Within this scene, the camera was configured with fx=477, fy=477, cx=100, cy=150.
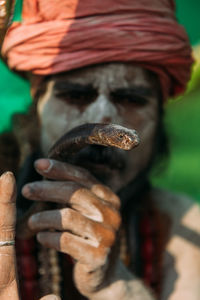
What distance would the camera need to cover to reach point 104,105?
4.94ft

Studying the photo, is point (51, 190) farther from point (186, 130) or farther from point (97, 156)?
point (186, 130)

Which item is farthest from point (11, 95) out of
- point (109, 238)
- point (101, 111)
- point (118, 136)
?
point (118, 136)

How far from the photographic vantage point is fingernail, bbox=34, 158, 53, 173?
3.93ft

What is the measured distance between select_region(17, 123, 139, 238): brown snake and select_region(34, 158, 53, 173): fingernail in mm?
38

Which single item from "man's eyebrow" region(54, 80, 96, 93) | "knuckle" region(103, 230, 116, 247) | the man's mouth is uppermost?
"man's eyebrow" region(54, 80, 96, 93)

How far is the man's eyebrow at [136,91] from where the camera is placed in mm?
1560

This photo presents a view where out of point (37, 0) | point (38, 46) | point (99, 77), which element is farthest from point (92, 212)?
point (37, 0)

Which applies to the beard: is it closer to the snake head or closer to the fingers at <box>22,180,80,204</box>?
the fingers at <box>22,180,80,204</box>

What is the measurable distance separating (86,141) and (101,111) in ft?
1.34

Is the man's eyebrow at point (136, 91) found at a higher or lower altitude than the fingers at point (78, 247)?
higher

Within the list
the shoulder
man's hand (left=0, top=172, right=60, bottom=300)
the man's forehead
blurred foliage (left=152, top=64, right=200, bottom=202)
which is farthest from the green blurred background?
man's hand (left=0, top=172, right=60, bottom=300)

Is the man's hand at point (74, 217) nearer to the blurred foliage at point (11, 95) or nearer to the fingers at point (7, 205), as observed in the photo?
the fingers at point (7, 205)

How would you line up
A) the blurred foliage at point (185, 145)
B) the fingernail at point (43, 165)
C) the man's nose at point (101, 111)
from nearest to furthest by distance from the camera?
the fingernail at point (43, 165), the man's nose at point (101, 111), the blurred foliage at point (185, 145)

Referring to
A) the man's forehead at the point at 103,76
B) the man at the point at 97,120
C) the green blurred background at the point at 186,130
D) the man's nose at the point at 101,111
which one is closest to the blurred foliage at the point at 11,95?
the man at the point at 97,120
